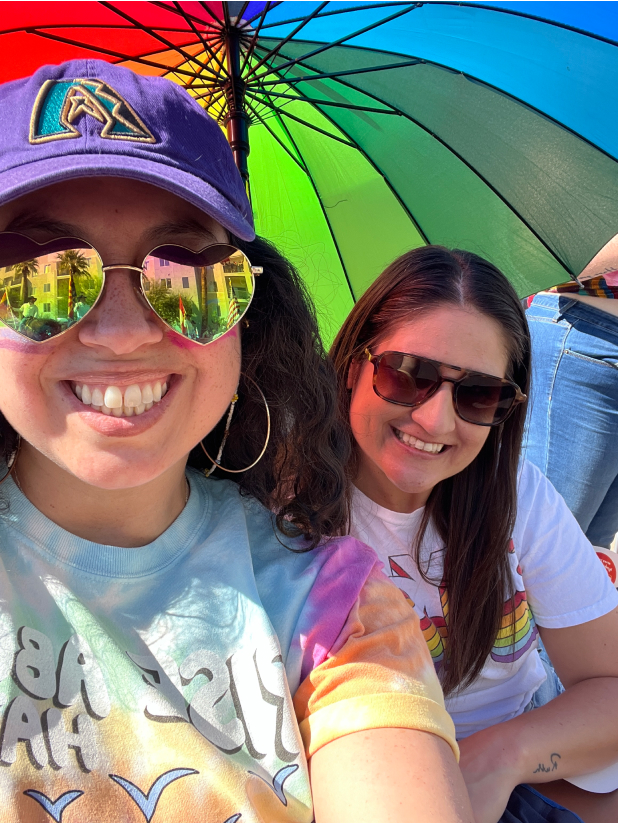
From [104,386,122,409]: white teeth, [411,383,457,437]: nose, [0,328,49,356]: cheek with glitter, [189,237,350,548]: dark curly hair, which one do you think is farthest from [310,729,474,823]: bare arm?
[411,383,457,437]: nose

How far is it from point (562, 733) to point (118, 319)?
180cm

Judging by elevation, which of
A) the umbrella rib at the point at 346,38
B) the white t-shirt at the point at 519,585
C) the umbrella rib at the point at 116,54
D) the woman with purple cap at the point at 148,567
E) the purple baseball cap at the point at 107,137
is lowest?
the white t-shirt at the point at 519,585

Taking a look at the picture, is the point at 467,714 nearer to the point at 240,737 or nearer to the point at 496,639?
the point at 496,639

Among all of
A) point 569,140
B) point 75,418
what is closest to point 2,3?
point 75,418

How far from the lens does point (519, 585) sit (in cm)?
213

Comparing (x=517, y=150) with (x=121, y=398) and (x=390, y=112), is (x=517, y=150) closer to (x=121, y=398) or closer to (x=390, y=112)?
(x=390, y=112)

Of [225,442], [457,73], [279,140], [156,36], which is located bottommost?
[225,442]

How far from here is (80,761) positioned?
1093 mm

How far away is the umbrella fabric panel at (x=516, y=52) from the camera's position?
2.55 m

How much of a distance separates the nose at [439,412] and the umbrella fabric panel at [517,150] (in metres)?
1.33

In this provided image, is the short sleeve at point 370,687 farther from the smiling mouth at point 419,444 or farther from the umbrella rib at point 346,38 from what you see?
the umbrella rib at point 346,38

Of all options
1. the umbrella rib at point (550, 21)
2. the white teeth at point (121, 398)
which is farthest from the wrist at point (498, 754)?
the umbrella rib at point (550, 21)

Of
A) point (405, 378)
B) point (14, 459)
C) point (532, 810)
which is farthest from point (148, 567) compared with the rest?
point (532, 810)

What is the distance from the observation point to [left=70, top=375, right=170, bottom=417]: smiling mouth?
1136 mm
